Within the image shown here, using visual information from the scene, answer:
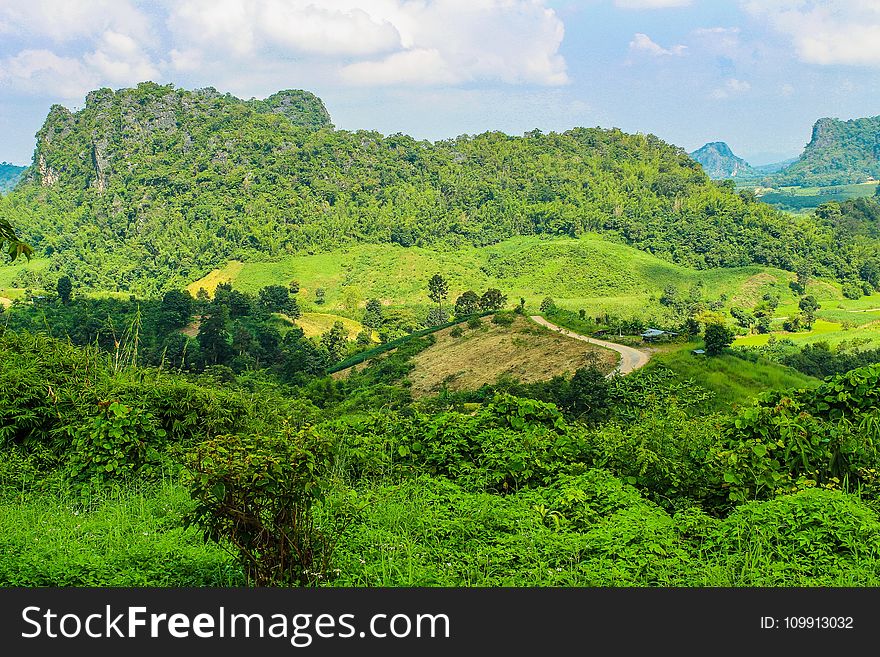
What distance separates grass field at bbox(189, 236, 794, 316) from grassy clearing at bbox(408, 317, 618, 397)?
843 inches

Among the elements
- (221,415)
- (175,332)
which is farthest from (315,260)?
(221,415)

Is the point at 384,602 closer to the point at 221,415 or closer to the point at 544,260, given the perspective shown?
the point at 221,415

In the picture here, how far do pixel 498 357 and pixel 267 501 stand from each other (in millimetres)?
23890

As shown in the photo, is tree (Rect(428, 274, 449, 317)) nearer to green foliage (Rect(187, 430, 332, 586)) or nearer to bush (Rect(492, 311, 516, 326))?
bush (Rect(492, 311, 516, 326))

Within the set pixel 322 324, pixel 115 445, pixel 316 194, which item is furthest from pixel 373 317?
pixel 115 445

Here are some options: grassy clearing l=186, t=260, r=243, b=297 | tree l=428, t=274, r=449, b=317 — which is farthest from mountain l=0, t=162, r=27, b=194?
tree l=428, t=274, r=449, b=317

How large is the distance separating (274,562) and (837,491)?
2846 mm

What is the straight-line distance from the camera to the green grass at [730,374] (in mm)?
20828

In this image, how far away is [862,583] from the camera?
3416 mm

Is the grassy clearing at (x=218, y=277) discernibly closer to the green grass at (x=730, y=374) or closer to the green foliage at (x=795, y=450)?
the green grass at (x=730, y=374)

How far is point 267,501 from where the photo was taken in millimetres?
3180

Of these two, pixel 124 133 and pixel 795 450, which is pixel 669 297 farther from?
pixel 124 133

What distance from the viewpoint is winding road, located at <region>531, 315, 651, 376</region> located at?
22.6 meters

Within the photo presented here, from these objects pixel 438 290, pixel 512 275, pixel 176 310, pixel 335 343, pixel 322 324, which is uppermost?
pixel 512 275
